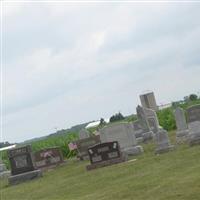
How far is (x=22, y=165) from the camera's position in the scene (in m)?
23.2

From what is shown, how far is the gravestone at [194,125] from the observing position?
66.1 feet

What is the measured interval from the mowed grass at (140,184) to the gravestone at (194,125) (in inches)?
35.4

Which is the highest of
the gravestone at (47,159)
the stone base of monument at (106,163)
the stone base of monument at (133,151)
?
the gravestone at (47,159)

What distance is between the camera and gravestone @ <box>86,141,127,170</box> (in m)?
20.4

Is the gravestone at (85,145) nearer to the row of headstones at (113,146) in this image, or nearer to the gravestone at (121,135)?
the row of headstones at (113,146)

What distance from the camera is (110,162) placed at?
20.4 m

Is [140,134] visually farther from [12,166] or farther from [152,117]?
[12,166]

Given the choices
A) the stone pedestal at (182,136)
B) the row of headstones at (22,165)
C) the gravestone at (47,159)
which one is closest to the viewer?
the row of headstones at (22,165)

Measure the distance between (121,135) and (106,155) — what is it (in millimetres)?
3290

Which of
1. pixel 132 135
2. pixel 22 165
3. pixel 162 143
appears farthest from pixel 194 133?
pixel 22 165

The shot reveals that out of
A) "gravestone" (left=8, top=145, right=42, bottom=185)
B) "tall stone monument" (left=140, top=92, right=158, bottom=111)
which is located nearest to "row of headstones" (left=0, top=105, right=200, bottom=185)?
"gravestone" (left=8, top=145, right=42, bottom=185)

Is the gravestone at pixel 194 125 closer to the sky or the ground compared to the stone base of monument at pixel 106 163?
closer to the sky

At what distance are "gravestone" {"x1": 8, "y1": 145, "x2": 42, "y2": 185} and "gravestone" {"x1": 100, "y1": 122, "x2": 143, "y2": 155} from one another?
3146 mm

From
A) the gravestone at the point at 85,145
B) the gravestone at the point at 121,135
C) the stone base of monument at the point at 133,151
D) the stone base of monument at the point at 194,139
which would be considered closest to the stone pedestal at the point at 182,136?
the stone base of monument at the point at 133,151
